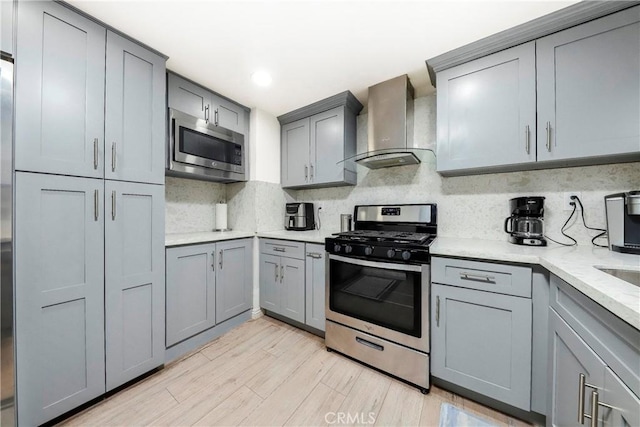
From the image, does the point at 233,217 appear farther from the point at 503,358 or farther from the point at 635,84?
the point at 635,84

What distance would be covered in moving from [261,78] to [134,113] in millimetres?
969

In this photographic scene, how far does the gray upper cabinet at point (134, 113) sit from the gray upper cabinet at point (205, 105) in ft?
0.86

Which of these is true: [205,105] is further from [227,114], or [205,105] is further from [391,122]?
[391,122]

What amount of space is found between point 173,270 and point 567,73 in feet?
9.44

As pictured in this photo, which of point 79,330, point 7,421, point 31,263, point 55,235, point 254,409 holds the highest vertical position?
point 55,235

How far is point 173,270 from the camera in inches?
71.1

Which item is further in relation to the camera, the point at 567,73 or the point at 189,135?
the point at 189,135

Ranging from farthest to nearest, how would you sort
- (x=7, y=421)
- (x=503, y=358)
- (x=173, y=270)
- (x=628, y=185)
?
(x=173, y=270) → (x=628, y=185) → (x=503, y=358) → (x=7, y=421)

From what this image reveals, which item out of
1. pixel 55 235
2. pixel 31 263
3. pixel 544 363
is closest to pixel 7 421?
pixel 31 263

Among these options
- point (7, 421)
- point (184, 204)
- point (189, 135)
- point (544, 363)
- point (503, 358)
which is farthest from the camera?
point (184, 204)

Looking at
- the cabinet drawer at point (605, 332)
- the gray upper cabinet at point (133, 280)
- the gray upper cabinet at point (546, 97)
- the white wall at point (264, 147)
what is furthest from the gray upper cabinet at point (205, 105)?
the cabinet drawer at point (605, 332)

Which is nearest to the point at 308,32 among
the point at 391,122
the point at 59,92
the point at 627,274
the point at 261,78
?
the point at 261,78

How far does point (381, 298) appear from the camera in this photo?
170 cm

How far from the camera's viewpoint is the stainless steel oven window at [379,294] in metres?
1.56
